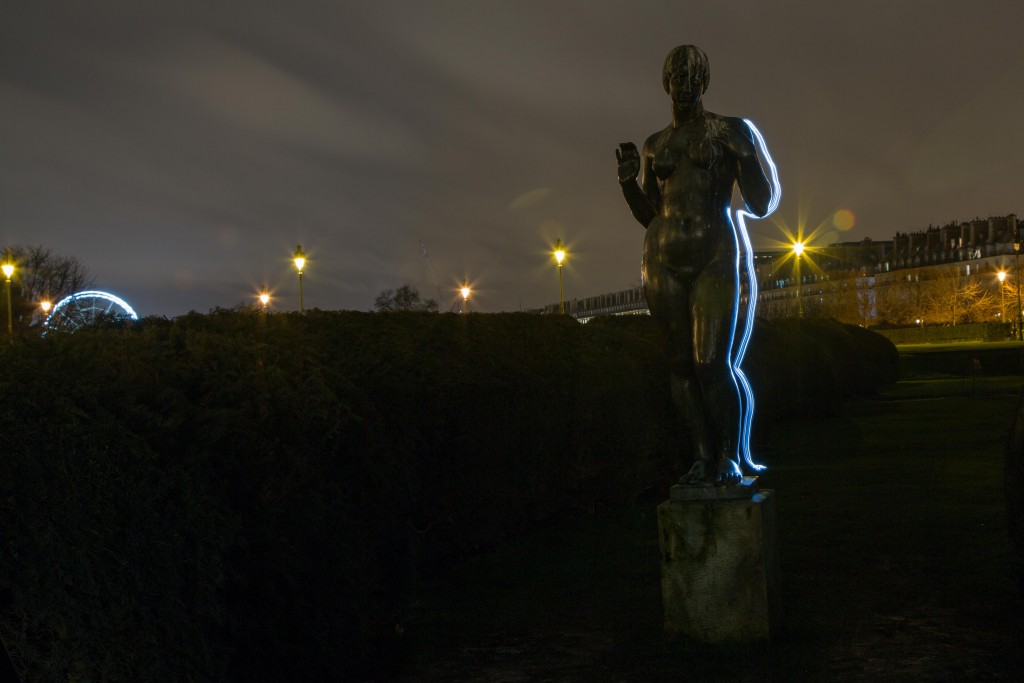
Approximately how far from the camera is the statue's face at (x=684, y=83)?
6387mm

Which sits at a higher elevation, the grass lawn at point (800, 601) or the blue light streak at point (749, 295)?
the blue light streak at point (749, 295)

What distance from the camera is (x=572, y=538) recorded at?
970 centimetres

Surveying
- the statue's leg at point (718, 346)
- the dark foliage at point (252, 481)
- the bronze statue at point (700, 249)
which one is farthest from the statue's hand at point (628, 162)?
the dark foliage at point (252, 481)

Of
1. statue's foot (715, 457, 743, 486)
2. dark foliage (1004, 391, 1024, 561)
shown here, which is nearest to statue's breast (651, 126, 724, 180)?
statue's foot (715, 457, 743, 486)

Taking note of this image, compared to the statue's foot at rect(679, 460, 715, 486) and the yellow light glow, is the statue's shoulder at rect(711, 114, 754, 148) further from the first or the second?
the yellow light glow

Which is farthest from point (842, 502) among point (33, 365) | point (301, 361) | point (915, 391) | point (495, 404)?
point (915, 391)

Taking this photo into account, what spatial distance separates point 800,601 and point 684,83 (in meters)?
3.47

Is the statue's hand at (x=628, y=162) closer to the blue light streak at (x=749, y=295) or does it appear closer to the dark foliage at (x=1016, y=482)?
the blue light streak at (x=749, y=295)

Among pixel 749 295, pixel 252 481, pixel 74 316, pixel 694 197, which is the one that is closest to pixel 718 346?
pixel 749 295

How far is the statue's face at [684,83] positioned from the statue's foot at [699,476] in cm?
222

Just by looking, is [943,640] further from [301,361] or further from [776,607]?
[301,361]

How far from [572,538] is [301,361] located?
3981 mm

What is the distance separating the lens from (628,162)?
253 inches

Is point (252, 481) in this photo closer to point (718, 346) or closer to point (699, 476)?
point (699, 476)
